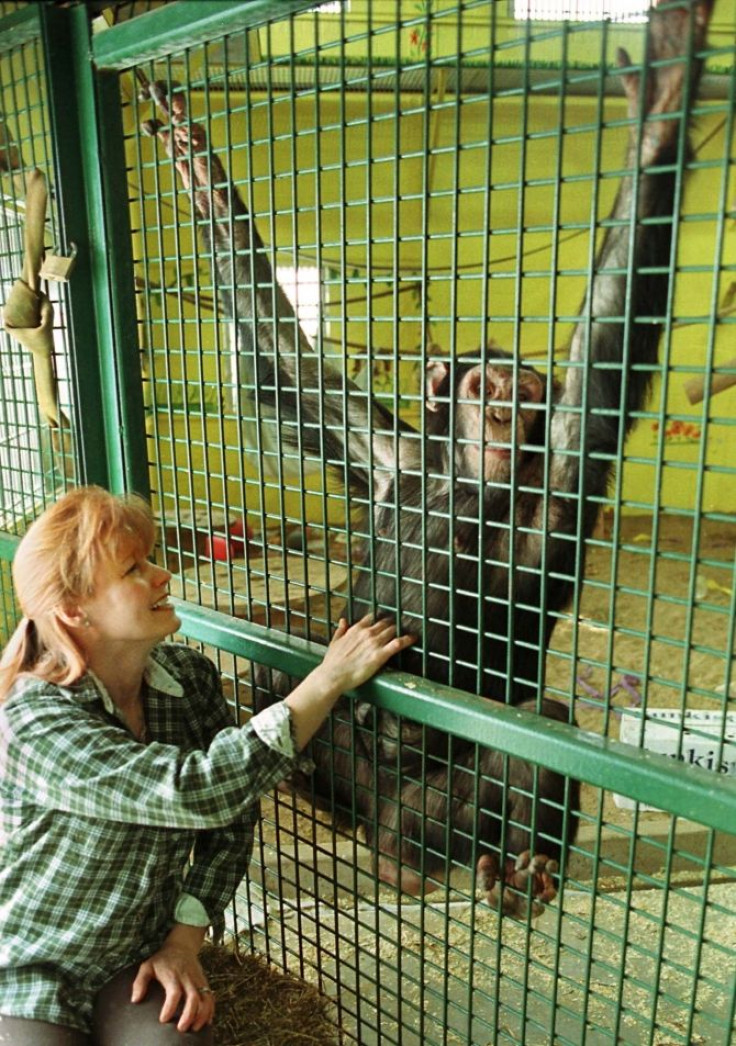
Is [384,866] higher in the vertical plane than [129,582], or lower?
lower

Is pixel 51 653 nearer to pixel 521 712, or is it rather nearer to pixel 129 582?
pixel 129 582

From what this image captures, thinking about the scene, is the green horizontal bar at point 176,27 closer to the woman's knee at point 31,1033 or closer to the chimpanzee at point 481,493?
the chimpanzee at point 481,493

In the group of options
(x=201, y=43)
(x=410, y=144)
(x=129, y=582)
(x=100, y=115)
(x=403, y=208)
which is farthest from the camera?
(x=403, y=208)

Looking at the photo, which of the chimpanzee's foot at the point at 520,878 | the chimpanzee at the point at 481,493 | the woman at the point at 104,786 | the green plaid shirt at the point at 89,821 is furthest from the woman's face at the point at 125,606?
the chimpanzee's foot at the point at 520,878

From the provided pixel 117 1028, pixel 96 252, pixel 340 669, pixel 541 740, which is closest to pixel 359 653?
pixel 340 669

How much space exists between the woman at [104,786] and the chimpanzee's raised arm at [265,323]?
43 centimetres

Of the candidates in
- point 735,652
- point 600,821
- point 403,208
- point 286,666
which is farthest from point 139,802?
point 403,208

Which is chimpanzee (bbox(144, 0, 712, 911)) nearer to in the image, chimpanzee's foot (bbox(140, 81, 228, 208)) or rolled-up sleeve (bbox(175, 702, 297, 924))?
chimpanzee's foot (bbox(140, 81, 228, 208))

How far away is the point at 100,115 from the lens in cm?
215

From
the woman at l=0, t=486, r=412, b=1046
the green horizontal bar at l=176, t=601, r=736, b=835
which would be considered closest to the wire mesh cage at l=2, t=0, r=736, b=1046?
the green horizontal bar at l=176, t=601, r=736, b=835

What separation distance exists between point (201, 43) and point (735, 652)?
158 cm

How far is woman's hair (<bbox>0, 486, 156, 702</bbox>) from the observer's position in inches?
68.4

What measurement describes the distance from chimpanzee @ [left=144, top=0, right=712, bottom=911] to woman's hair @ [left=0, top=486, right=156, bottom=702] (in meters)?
0.44

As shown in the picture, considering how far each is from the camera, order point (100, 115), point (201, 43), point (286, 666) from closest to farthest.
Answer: point (201, 43)
point (286, 666)
point (100, 115)
